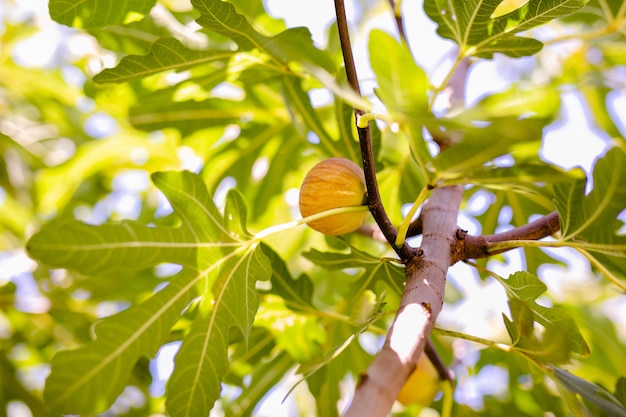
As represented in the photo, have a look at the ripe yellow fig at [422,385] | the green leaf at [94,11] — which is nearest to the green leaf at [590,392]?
the ripe yellow fig at [422,385]

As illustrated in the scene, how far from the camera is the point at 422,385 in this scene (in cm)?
186

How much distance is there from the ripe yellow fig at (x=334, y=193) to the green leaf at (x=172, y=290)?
0.17 metres

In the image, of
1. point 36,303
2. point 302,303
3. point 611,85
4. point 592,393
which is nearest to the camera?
point 592,393

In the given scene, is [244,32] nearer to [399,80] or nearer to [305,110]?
[305,110]

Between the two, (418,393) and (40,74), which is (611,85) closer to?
(418,393)

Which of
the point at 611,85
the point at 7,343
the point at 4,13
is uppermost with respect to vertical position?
the point at 4,13

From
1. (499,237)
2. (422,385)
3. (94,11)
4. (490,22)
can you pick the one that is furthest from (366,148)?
(422,385)

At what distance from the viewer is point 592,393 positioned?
117 cm

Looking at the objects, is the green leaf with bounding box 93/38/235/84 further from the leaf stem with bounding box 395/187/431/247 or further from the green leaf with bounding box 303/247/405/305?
the leaf stem with bounding box 395/187/431/247

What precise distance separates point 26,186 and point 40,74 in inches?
22.4

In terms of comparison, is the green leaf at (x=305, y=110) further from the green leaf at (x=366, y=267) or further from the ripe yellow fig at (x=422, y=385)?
the ripe yellow fig at (x=422, y=385)

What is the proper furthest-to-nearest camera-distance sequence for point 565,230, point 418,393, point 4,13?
point 4,13 < point 418,393 < point 565,230

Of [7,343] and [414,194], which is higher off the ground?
[414,194]

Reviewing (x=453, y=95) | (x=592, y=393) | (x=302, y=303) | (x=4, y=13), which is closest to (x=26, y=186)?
(x=4, y=13)
